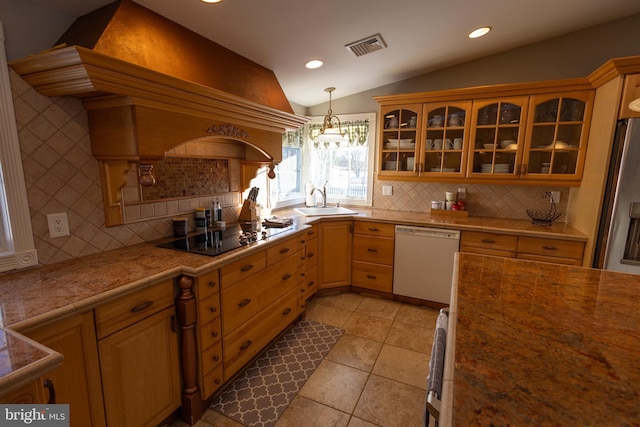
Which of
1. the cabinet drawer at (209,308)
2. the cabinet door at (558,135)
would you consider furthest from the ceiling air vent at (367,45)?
the cabinet drawer at (209,308)

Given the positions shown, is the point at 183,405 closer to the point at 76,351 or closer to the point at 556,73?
the point at 76,351

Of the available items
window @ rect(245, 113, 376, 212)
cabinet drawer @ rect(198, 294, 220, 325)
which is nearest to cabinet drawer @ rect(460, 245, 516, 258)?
window @ rect(245, 113, 376, 212)

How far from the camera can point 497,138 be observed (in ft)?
9.30

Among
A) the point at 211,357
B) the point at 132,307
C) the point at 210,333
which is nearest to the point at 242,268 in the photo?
the point at 210,333

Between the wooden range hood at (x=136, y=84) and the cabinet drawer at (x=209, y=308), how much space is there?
2.53 ft

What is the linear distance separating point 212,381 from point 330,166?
109 inches

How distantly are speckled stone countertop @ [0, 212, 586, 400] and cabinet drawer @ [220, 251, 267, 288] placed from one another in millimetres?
62

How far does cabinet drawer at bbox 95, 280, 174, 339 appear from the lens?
1253 mm

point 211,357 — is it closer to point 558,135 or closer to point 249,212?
point 249,212

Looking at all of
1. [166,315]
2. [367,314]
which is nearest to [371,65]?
[367,314]

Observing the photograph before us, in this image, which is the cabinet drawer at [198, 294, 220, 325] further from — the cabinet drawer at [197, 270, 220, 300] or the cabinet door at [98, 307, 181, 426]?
the cabinet door at [98, 307, 181, 426]

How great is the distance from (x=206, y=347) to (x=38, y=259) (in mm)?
960

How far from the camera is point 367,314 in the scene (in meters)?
2.88

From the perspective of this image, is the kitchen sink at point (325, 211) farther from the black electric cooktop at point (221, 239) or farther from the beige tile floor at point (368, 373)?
the beige tile floor at point (368, 373)
